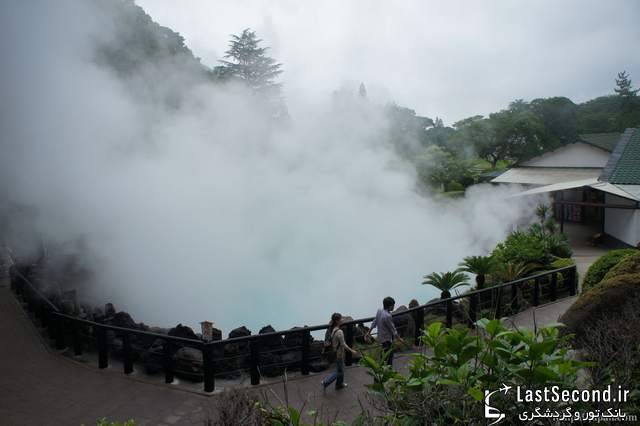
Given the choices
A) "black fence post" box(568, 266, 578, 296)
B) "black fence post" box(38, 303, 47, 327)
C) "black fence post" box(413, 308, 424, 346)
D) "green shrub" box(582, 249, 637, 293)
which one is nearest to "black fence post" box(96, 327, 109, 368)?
"black fence post" box(38, 303, 47, 327)

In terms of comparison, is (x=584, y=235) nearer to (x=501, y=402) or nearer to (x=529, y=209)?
(x=529, y=209)

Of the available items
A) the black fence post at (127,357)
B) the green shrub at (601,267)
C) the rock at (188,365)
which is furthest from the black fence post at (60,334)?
the green shrub at (601,267)

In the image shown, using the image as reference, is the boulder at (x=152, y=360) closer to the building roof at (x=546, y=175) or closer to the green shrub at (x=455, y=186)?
the building roof at (x=546, y=175)

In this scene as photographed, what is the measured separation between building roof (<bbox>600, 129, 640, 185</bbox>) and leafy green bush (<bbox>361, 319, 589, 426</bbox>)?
15544 mm

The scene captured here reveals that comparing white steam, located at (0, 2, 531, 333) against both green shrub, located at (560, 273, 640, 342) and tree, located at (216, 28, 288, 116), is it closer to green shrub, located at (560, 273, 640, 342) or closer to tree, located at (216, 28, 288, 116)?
green shrub, located at (560, 273, 640, 342)

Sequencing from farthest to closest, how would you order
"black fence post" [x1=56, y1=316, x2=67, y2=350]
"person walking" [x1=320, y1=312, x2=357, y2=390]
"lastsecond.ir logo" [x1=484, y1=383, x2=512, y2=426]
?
"black fence post" [x1=56, y1=316, x2=67, y2=350]
"person walking" [x1=320, y1=312, x2=357, y2=390]
"lastsecond.ir logo" [x1=484, y1=383, x2=512, y2=426]

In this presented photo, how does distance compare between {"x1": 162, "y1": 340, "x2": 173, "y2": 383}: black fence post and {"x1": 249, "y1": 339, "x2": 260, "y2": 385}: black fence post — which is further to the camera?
{"x1": 162, "y1": 340, "x2": 173, "y2": 383}: black fence post

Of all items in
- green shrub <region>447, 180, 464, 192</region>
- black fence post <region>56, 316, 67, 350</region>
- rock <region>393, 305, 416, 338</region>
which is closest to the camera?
black fence post <region>56, 316, 67, 350</region>

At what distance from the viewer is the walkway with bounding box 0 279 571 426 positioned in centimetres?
525

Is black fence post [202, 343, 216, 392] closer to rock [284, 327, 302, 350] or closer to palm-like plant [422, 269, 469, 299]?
rock [284, 327, 302, 350]

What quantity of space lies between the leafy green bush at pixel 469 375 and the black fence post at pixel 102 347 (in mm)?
4921

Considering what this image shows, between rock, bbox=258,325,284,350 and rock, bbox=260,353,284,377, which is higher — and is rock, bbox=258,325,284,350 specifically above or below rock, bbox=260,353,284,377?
above

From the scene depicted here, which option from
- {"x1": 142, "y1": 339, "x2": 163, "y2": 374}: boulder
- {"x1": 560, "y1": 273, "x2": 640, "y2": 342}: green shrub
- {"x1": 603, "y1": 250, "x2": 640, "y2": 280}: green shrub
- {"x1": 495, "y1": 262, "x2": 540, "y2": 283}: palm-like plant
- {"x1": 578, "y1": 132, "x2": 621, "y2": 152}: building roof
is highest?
{"x1": 578, "y1": 132, "x2": 621, "y2": 152}: building roof

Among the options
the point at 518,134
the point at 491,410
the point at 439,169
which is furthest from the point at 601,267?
the point at 518,134
